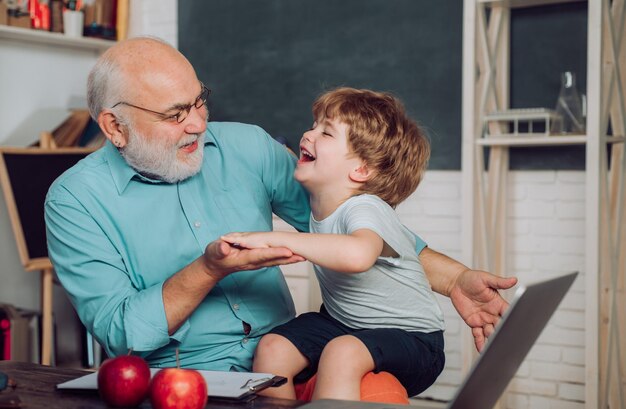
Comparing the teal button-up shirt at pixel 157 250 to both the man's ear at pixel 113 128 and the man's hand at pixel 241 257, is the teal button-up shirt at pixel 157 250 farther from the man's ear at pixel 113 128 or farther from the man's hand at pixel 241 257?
the man's hand at pixel 241 257

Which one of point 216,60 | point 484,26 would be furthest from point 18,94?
point 484,26

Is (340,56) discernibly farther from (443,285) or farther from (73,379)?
(73,379)

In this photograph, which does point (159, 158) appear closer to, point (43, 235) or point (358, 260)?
point (358, 260)

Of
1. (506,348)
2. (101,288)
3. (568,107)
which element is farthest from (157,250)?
(568,107)

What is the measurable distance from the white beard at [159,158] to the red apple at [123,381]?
803 mm

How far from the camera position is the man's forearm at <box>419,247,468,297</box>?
216 cm

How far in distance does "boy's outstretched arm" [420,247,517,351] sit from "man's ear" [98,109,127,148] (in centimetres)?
90

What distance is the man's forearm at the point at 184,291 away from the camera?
180 cm

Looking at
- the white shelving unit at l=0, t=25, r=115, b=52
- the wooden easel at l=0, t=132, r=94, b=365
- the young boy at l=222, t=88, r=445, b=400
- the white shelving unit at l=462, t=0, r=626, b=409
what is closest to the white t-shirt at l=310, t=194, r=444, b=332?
the young boy at l=222, t=88, r=445, b=400

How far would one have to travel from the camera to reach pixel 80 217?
202 cm

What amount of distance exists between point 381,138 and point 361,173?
0.10 metres

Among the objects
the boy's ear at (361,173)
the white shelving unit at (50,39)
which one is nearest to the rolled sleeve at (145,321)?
the boy's ear at (361,173)

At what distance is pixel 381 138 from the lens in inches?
84.7

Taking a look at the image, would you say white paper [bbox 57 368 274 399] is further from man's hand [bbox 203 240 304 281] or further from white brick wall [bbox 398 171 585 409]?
white brick wall [bbox 398 171 585 409]
